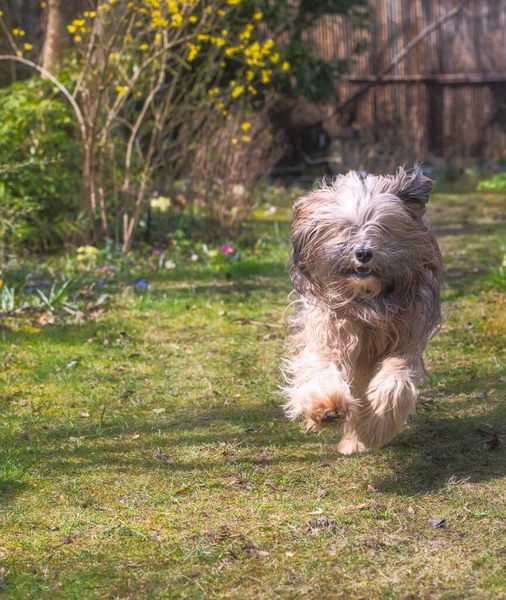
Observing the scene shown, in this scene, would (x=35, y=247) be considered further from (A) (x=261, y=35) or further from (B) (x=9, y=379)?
(A) (x=261, y=35)

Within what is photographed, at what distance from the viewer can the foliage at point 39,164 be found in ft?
29.5

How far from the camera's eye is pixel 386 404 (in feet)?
14.4

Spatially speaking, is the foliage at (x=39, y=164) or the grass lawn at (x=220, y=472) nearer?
the grass lawn at (x=220, y=472)

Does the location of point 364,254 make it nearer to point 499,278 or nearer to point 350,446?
point 350,446

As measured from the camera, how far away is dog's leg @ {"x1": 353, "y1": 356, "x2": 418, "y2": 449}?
4.38 metres

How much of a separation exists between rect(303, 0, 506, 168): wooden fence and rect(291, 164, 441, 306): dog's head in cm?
1248

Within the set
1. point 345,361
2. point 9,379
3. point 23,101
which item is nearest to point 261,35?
point 23,101

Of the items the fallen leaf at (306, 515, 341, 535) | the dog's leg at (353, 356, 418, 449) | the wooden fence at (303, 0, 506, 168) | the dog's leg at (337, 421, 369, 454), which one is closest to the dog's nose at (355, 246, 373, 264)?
the dog's leg at (353, 356, 418, 449)

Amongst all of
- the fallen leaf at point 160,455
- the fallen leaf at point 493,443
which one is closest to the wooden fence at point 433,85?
the fallen leaf at point 493,443

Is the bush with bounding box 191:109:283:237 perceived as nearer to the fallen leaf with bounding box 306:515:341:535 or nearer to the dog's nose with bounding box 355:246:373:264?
the dog's nose with bounding box 355:246:373:264

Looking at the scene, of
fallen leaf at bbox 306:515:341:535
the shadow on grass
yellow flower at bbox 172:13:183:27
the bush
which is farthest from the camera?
the bush

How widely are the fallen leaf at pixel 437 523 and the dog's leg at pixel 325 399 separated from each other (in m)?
0.65

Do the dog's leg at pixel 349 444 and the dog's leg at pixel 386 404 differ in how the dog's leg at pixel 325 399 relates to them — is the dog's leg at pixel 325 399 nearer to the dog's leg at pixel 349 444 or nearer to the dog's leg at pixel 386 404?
the dog's leg at pixel 386 404

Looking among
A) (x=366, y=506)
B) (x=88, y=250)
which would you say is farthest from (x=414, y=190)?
(x=88, y=250)
